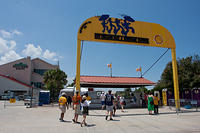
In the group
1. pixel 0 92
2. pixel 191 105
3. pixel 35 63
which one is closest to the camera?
pixel 191 105

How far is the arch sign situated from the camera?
13.7m

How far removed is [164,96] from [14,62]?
4225 cm

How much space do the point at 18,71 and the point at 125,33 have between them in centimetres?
4101

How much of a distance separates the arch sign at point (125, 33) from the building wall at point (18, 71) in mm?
37810

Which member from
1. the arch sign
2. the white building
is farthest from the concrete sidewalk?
the white building

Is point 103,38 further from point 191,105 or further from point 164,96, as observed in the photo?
point 164,96

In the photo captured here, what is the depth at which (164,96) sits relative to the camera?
21.8 m

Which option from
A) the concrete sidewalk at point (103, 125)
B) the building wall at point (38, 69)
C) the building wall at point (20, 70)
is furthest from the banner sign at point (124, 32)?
the building wall at point (38, 69)

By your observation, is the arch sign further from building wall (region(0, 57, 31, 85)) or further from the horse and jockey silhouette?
building wall (region(0, 57, 31, 85))

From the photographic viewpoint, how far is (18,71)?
4578cm

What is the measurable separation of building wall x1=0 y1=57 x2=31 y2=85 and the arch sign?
3781 centimetres

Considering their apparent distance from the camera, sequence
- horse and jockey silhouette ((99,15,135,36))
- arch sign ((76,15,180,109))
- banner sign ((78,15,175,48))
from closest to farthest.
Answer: arch sign ((76,15,180,109))
banner sign ((78,15,175,48))
horse and jockey silhouette ((99,15,135,36))

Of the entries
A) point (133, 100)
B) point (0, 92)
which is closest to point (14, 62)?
point (0, 92)

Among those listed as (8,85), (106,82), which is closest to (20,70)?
(8,85)
